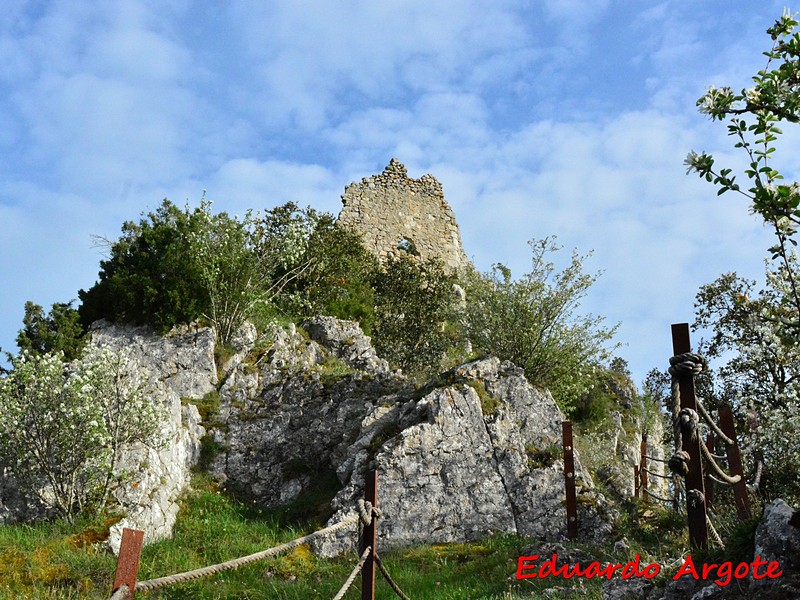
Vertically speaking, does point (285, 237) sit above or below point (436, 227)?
below

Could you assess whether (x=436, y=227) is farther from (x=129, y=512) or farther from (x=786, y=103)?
(x=786, y=103)

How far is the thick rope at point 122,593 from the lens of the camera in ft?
13.6

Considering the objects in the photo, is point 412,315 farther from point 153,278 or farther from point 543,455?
point 543,455

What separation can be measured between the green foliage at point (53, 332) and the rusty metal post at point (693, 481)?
1424cm

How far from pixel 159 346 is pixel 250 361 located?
7.06 feet

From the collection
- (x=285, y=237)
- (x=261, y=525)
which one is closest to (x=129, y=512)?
(x=261, y=525)

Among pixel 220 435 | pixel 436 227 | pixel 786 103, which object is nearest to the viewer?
pixel 786 103

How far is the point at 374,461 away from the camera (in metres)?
12.6

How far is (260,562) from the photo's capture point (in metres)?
10.6

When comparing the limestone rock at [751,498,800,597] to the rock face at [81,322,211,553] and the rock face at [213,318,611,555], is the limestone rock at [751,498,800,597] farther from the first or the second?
the rock face at [81,322,211,553]

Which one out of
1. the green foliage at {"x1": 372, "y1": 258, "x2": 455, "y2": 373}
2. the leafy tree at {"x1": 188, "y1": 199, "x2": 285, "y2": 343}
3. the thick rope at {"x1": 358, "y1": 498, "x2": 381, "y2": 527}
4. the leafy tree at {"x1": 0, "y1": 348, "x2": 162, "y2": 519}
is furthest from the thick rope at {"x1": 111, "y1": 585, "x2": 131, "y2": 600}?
the green foliage at {"x1": 372, "y1": 258, "x2": 455, "y2": 373}

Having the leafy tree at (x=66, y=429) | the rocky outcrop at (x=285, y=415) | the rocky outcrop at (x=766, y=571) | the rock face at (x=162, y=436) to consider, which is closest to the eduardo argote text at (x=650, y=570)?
the rocky outcrop at (x=766, y=571)

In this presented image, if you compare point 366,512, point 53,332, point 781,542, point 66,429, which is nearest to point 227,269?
point 53,332

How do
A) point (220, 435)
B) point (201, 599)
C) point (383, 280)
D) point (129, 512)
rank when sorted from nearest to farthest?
1. point (201, 599)
2. point (129, 512)
3. point (220, 435)
4. point (383, 280)
